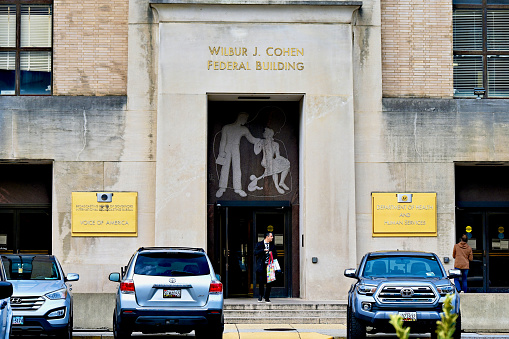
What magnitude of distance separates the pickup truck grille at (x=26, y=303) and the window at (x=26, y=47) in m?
11.2

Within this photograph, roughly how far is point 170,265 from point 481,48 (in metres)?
15.4

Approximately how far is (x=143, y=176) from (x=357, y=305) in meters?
10.4

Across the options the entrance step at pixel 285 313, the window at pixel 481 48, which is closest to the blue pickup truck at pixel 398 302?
the entrance step at pixel 285 313

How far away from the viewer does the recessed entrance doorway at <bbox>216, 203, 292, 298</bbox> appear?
24.9 meters

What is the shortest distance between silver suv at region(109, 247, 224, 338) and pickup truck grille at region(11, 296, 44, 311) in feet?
5.38

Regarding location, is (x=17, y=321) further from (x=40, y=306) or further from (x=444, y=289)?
(x=444, y=289)

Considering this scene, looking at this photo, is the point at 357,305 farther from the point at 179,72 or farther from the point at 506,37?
the point at 506,37

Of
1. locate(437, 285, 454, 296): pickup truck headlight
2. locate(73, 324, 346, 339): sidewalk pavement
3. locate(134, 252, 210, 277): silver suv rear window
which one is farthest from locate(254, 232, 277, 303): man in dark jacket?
locate(134, 252, 210, 277): silver suv rear window

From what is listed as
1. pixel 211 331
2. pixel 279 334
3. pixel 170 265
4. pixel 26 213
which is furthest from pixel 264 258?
pixel 170 265

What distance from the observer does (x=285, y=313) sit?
21.2 meters

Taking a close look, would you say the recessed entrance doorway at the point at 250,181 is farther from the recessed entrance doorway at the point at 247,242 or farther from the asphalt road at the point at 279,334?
the asphalt road at the point at 279,334

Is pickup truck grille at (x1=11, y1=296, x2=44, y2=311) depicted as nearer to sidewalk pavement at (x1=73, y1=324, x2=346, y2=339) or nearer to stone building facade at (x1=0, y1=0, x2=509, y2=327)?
sidewalk pavement at (x1=73, y1=324, x2=346, y2=339)

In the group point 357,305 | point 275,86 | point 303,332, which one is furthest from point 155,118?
point 357,305

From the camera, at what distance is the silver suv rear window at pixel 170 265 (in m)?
13.9
